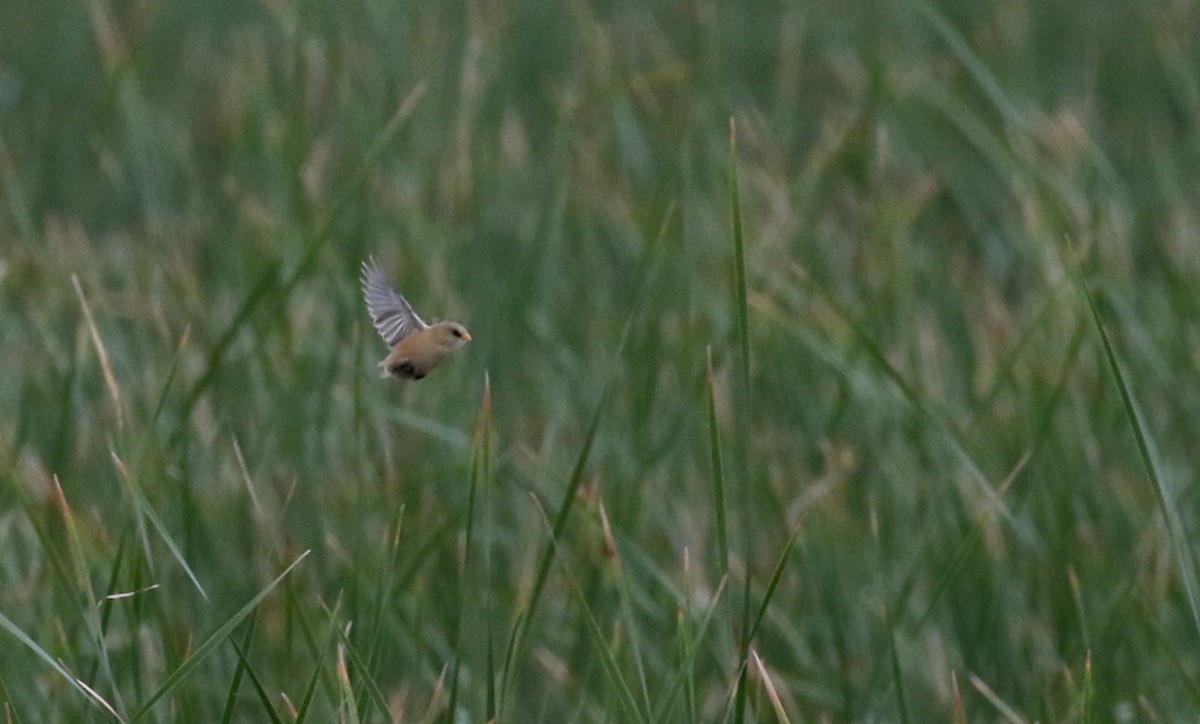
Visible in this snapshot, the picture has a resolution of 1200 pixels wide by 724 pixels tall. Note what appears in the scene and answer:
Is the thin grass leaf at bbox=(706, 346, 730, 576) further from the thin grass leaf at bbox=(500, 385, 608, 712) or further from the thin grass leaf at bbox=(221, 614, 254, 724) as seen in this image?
the thin grass leaf at bbox=(221, 614, 254, 724)

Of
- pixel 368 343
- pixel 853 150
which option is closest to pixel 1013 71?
pixel 853 150

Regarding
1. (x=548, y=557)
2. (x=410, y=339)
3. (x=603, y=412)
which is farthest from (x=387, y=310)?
(x=603, y=412)

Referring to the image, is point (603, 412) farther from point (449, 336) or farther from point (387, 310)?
point (449, 336)

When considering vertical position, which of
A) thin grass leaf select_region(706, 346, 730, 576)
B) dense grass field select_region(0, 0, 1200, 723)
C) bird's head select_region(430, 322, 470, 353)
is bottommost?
dense grass field select_region(0, 0, 1200, 723)

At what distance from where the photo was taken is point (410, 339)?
931mm

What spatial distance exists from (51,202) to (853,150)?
1478 mm

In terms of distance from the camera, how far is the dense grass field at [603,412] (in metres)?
1.40

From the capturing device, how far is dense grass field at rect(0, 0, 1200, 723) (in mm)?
1403

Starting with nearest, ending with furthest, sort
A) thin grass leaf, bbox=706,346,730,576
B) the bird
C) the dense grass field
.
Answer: the bird, thin grass leaf, bbox=706,346,730,576, the dense grass field

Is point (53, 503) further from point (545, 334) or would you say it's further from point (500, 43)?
point (500, 43)

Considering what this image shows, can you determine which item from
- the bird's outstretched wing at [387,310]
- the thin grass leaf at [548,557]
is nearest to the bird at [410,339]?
the bird's outstretched wing at [387,310]

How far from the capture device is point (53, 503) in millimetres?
1669

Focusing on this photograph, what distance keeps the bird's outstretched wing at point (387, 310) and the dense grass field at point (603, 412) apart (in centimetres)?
10

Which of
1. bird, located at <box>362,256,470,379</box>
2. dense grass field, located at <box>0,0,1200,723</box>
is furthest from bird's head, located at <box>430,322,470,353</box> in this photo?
dense grass field, located at <box>0,0,1200,723</box>
